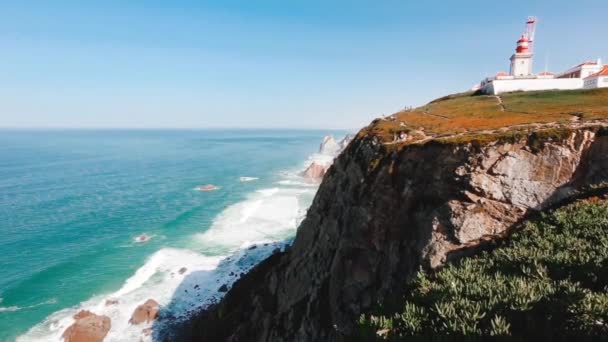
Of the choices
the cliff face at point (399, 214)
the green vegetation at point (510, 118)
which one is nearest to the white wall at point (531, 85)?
the green vegetation at point (510, 118)

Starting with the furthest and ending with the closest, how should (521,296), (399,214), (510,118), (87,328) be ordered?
(87,328)
(510,118)
(399,214)
(521,296)

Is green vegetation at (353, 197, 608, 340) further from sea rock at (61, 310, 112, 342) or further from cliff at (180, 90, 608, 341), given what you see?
sea rock at (61, 310, 112, 342)

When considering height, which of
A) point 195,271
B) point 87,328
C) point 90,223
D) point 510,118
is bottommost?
point 87,328

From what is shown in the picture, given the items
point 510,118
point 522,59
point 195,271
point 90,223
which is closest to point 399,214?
point 510,118

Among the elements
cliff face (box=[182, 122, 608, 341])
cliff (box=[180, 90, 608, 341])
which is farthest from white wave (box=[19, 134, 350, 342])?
cliff face (box=[182, 122, 608, 341])

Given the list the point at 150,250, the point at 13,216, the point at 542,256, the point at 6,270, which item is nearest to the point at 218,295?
the point at 150,250

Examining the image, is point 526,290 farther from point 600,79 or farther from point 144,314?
point 600,79

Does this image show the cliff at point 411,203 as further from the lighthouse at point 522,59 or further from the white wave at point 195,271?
the lighthouse at point 522,59
